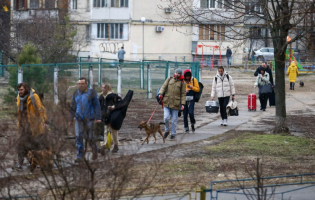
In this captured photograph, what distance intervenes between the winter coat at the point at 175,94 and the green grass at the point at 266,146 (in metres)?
1.33

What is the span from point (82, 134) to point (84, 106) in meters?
0.30

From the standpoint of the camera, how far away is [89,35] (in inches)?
2003

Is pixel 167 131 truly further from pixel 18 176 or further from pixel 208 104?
pixel 18 176

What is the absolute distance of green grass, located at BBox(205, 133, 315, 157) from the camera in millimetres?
10836

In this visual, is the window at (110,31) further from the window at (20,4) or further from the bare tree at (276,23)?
the bare tree at (276,23)

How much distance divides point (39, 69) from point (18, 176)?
12.8 metres

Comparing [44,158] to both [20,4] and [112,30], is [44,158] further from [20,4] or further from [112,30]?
[20,4]

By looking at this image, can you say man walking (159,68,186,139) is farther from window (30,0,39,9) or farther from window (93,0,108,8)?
window (30,0,39,9)

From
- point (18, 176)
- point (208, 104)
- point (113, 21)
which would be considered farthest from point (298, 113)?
point (113, 21)

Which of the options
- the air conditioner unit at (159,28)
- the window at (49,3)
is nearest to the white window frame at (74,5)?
the window at (49,3)

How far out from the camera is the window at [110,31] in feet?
161

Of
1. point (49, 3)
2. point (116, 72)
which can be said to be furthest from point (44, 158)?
point (49, 3)

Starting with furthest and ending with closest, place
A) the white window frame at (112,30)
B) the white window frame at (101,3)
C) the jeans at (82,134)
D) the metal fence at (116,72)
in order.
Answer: the white window frame at (101,3) < the white window frame at (112,30) < the metal fence at (116,72) < the jeans at (82,134)

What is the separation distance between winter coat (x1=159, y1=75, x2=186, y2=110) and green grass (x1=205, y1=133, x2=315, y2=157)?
133cm
